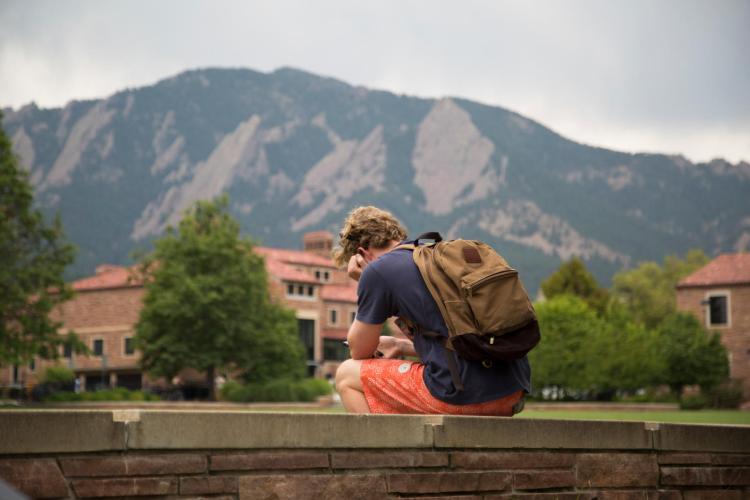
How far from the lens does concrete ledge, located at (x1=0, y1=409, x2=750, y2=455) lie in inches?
171

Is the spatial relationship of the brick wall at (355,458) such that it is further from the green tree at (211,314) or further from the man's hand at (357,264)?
the green tree at (211,314)

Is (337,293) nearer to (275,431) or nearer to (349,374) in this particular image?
(349,374)

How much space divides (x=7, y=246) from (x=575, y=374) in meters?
27.9

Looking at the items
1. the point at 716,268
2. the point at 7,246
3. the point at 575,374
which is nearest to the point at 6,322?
the point at 7,246

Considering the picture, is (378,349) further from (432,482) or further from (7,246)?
(7,246)

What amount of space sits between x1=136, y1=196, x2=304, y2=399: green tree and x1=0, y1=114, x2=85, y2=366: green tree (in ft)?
37.5

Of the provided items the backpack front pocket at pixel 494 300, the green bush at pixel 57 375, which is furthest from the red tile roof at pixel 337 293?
the backpack front pocket at pixel 494 300

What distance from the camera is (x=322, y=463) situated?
5008 millimetres

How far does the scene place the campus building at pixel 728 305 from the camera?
72500 mm

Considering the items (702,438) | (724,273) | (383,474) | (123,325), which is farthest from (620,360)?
(383,474)

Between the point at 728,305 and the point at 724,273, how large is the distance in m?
2.70

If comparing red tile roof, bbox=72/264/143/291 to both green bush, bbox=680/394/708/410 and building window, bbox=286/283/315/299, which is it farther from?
green bush, bbox=680/394/708/410

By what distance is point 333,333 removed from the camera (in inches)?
3762

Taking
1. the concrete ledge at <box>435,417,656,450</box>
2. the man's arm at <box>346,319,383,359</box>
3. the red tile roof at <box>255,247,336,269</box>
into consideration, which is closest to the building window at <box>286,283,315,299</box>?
the red tile roof at <box>255,247,336,269</box>
